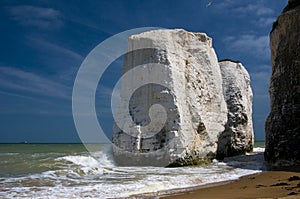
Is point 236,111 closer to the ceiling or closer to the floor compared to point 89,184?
closer to the ceiling

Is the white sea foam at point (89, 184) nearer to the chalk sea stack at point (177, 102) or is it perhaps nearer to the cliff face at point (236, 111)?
the chalk sea stack at point (177, 102)

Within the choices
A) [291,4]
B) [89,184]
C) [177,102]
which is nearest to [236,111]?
[291,4]

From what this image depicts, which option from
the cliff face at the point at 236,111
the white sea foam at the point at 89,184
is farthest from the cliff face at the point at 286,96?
the cliff face at the point at 236,111

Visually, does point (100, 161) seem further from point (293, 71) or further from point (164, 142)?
point (293, 71)

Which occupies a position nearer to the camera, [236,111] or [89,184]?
[89,184]

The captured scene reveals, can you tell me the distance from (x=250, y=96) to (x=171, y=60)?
10.9 meters

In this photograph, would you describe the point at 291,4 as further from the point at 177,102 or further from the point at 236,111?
the point at 177,102

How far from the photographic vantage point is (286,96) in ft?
44.9

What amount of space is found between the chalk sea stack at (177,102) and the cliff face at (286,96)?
3.11 m

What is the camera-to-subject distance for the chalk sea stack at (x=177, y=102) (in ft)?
46.5

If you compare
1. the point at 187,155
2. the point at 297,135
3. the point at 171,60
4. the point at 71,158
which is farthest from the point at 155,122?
the point at 297,135

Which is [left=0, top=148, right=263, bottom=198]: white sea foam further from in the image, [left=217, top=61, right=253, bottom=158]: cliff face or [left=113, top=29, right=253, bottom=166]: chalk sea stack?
[left=217, top=61, right=253, bottom=158]: cliff face

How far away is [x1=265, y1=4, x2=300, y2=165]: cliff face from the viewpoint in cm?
1279

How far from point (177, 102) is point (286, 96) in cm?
466
